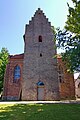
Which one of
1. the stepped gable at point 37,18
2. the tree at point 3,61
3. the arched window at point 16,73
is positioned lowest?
the arched window at point 16,73

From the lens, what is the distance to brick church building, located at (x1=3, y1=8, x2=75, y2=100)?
25.7 metres

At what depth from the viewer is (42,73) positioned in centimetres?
2627

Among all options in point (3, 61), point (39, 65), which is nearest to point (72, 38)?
point (39, 65)

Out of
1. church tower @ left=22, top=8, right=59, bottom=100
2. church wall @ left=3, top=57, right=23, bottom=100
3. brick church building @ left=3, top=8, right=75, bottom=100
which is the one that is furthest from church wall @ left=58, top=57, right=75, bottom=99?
church wall @ left=3, top=57, right=23, bottom=100

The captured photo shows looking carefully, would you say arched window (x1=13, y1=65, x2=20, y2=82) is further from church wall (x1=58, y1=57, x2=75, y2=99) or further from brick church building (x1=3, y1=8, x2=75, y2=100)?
church wall (x1=58, y1=57, x2=75, y2=99)

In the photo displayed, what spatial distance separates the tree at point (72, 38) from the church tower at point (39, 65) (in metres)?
8.20

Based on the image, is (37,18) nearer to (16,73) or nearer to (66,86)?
(16,73)

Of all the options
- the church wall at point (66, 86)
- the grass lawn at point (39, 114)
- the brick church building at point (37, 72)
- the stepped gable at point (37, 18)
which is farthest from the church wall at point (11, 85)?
the grass lawn at point (39, 114)

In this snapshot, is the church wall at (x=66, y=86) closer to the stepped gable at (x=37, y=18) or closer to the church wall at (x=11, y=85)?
the church wall at (x=11, y=85)

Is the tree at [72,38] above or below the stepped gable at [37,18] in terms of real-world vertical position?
below

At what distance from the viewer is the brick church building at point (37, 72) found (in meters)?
25.7

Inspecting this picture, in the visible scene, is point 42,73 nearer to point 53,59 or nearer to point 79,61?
point 53,59

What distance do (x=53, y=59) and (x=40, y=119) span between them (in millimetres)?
Answer: 19004

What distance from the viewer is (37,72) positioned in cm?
2627
